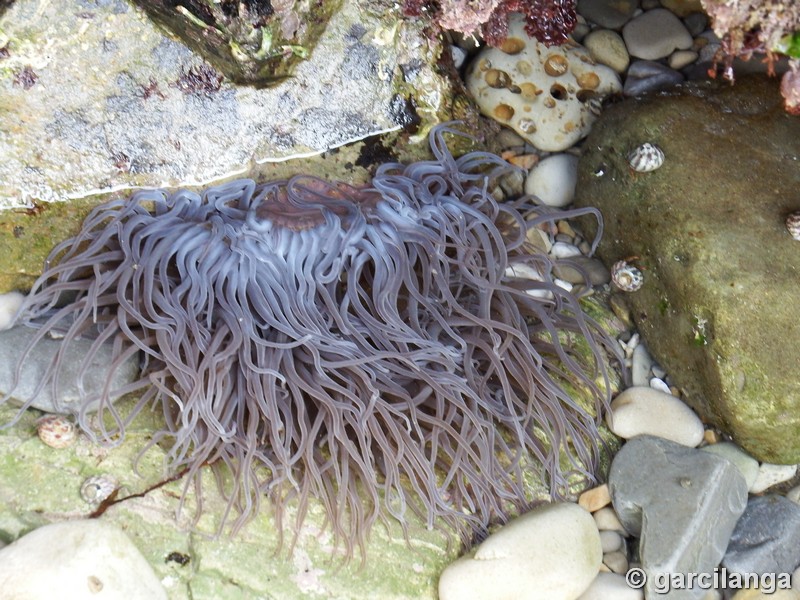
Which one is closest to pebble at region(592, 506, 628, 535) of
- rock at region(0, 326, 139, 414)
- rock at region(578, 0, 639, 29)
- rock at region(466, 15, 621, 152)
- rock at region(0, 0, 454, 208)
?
rock at region(466, 15, 621, 152)

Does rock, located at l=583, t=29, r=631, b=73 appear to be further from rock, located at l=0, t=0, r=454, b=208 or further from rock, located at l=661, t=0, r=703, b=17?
rock, located at l=0, t=0, r=454, b=208

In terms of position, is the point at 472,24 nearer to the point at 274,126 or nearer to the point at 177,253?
the point at 274,126

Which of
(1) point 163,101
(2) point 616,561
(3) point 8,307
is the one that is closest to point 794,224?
(2) point 616,561

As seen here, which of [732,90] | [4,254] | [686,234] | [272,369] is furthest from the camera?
[732,90]

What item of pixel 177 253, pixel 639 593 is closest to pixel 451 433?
pixel 639 593

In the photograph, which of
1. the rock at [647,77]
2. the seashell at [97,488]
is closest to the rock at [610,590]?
the seashell at [97,488]

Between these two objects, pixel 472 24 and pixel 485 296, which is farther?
pixel 485 296

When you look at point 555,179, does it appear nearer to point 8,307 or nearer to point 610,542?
point 610,542
